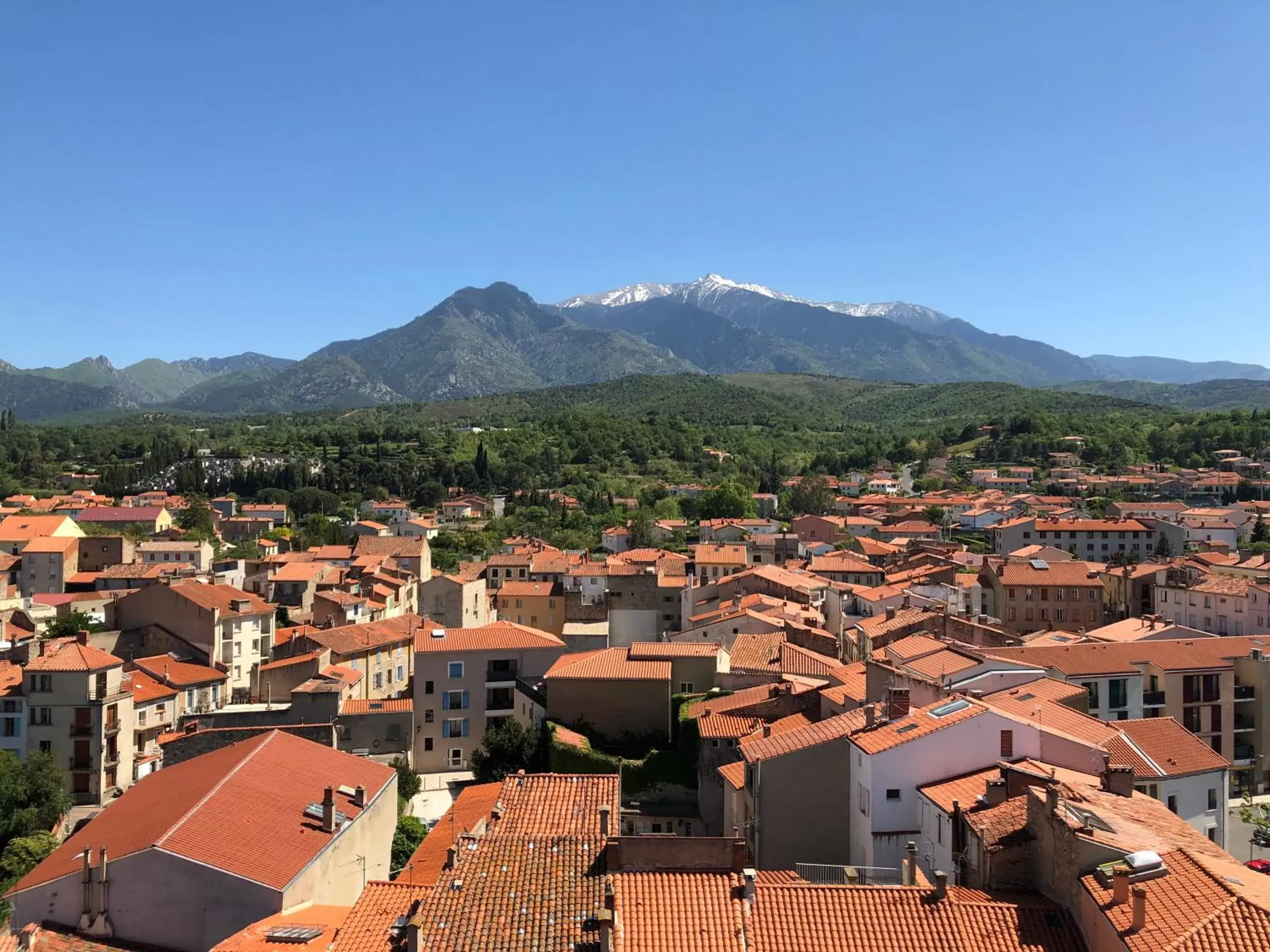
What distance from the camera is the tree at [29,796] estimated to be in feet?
93.7

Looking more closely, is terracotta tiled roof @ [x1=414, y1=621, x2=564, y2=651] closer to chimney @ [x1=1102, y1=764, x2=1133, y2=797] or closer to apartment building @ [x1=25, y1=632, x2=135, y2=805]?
apartment building @ [x1=25, y1=632, x2=135, y2=805]

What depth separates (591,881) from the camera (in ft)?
45.1

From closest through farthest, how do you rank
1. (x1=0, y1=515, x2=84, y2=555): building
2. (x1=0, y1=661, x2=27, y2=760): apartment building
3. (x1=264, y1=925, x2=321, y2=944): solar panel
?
1. (x1=264, y1=925, x2=321, y2=944): solar panel
2. (x1=0, y1=661, x2=27, y2=760): apartment building
3. (x1=0, y1=515, x2=84, y2=555): building

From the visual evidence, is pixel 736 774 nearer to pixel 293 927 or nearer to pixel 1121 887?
pixel 293 927

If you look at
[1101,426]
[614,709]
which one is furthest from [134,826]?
[1101,426]

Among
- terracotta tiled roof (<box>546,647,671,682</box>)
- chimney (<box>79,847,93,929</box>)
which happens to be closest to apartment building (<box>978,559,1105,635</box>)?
terracotta tiled roof (<box>546,647,671,682</box>)

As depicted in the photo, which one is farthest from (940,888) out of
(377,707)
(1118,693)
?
(377,707)

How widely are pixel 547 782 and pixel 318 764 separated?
5.20 m

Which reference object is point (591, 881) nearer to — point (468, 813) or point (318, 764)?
point (468, 813)

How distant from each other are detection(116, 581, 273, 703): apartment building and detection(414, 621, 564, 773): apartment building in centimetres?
1148

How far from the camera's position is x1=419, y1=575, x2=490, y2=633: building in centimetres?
5209

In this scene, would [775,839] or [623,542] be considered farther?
[623,542]

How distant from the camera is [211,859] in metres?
15.9

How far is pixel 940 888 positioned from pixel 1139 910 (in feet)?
8.33
